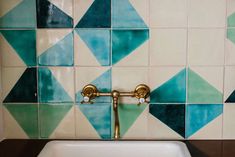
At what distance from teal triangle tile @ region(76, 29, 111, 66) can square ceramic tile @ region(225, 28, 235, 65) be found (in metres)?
0.45

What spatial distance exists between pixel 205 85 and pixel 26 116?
708mm

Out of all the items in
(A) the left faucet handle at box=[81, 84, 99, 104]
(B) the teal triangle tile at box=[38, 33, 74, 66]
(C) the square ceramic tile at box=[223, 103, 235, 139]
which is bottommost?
(C) the square ceramic tile at box=[223, 103, 235, 139]

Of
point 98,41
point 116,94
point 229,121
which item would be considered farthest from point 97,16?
point 229,121

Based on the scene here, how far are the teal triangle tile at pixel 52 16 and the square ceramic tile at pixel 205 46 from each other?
47cm

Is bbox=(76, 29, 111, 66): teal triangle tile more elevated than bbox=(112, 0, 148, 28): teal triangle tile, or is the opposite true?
bbox=(112, 0, 148, 28): teal triangle tile

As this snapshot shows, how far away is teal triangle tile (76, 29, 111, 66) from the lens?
1.22 meters

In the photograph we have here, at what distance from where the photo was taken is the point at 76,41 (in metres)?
1.23

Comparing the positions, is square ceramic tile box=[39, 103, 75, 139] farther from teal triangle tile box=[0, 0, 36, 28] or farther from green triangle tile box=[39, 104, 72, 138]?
teal triangle tile box=[0, 0, 36, 28]

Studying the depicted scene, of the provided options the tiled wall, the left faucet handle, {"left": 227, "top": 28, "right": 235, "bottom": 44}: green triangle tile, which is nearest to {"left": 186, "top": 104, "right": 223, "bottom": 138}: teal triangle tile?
the tiled wall

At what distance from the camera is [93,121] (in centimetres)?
125

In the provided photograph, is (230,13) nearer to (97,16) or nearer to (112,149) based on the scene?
(97,16)

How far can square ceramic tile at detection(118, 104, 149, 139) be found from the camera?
4.09 ft

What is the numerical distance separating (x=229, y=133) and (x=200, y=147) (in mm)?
160

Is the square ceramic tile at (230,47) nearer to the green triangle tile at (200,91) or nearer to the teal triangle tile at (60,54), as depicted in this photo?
the green triangle tile at (200,91)
